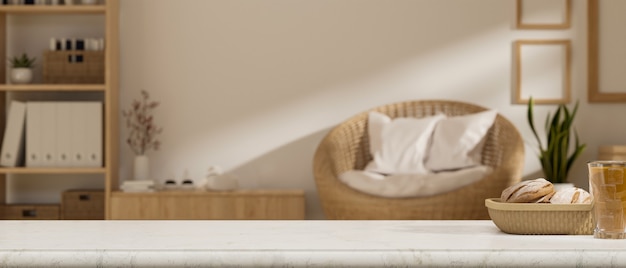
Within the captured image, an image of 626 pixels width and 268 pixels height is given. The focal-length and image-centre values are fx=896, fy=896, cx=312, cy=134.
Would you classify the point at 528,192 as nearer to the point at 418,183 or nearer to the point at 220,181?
the point at 418,183

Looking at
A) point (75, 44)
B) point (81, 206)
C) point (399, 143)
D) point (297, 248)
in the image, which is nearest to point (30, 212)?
point (81, 206)

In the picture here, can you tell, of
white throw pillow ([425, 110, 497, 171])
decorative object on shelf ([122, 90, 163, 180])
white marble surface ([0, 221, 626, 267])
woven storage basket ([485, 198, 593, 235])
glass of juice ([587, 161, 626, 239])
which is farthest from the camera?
decorative object on shelf ([122, 90, 163, 180])

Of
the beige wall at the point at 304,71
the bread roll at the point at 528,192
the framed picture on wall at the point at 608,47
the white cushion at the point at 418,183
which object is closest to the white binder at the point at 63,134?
the beige wall at the point at 304,71

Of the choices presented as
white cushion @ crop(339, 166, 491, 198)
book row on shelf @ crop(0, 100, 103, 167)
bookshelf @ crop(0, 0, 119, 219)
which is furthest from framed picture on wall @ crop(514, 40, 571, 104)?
book row on shelf @ crop(0, 100, 103, 167)

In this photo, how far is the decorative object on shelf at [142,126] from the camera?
4.90 meters

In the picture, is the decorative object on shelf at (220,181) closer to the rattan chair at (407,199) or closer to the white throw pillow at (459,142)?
the rattan chair at (407,199)

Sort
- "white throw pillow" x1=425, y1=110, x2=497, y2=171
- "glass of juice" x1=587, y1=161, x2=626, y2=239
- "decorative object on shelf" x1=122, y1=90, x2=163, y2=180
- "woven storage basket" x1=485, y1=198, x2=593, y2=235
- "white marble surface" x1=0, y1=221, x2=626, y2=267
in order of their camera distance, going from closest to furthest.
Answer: "white marble surface" x1=0, y1=221, x2=626, y2=267
"glass of juice" x1=587, y1=161, x2=626, y2=239
"woven storage basket" x1=485, y1=198, x2=593, y2=235
"white throw pillow" x1=425, y1=110, x2=497, y2=171
"decorative object on shelf" x1=122, y1=90, x2=163, y2=180

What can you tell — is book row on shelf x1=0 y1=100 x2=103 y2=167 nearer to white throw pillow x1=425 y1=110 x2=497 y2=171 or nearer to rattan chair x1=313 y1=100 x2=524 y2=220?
rattan chair x1=313 y1=100 x2=524 y2=220

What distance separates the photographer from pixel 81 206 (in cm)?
472

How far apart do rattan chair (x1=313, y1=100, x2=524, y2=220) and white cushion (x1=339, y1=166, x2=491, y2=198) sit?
3 cm

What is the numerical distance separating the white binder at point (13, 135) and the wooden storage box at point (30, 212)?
0.82 ft

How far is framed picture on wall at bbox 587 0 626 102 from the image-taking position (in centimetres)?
498

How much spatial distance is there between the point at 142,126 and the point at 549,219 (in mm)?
3639

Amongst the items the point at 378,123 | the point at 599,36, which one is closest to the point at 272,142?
the point at 378,123
